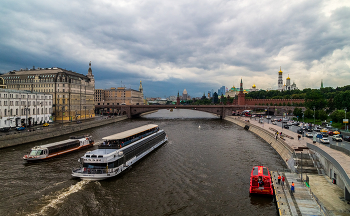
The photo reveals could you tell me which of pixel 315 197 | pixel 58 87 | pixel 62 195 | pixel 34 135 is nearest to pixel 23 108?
pixel 34 135

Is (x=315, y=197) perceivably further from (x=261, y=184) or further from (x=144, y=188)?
(x=144, y=188)

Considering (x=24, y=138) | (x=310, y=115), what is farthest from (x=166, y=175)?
(x=310, y=115)

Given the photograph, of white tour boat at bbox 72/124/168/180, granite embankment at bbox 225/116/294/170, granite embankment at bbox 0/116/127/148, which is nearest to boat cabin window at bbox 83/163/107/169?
white tour boat at bbox 72/124/168/180

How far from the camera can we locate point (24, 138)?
44031mm

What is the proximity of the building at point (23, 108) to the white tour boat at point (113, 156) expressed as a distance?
3216 cm

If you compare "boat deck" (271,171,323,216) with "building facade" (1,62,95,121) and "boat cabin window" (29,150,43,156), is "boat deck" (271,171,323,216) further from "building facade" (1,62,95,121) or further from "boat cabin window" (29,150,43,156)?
"building facade" (1,62,95,121)

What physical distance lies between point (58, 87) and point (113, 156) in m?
61.4

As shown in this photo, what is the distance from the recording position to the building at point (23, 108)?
5008 cm

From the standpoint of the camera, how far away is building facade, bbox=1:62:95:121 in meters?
77.2

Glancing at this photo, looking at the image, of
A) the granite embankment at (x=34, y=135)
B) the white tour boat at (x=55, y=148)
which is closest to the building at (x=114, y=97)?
the granite embankment at (x=34, y=135)

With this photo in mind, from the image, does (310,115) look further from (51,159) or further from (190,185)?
(51,159)

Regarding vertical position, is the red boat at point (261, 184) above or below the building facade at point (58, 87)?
below

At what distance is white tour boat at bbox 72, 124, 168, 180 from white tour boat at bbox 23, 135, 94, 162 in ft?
29.5

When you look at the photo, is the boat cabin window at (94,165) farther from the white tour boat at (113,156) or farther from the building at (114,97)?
the building at (114,97)
